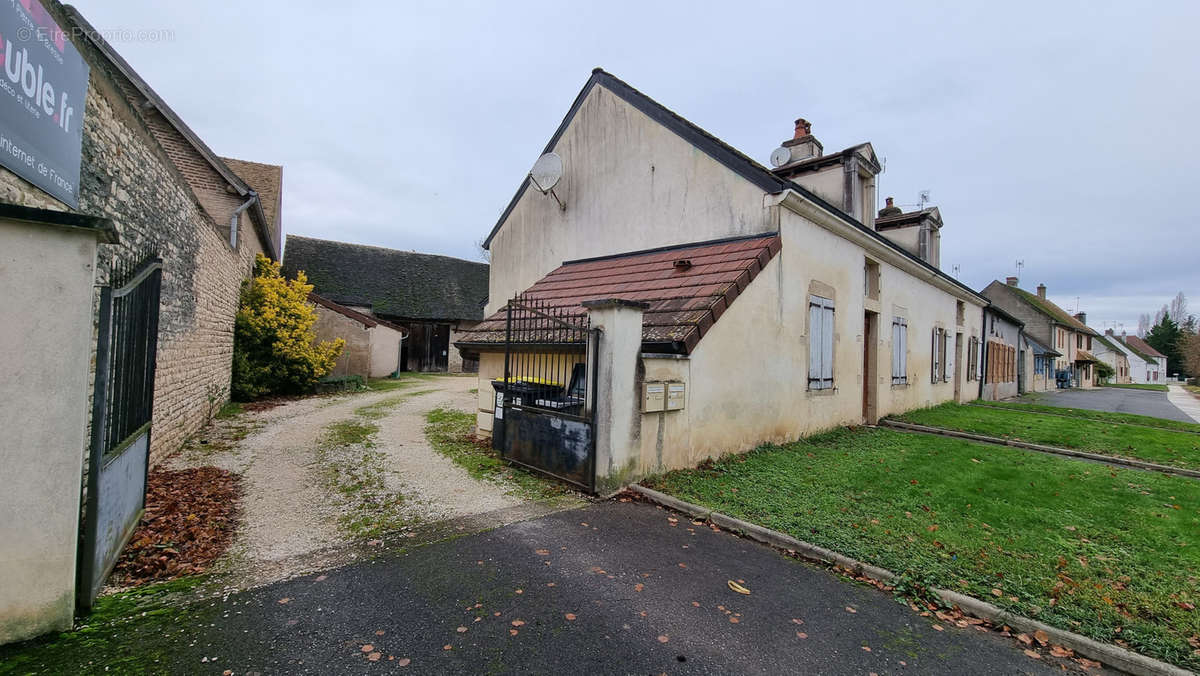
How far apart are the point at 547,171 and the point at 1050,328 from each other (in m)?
40.8

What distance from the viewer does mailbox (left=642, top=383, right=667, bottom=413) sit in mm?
5953

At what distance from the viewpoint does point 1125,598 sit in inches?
142

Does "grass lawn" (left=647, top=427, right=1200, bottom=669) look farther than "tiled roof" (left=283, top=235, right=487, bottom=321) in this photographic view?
No

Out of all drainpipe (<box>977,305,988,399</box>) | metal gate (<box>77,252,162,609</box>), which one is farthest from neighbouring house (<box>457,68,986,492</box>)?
drainpipe (<box>977,305,988,399</box>)

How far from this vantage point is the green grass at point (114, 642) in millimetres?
2547

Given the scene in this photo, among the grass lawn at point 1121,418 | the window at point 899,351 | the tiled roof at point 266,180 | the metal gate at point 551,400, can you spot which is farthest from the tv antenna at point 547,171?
the grass lawn at point 1121,418

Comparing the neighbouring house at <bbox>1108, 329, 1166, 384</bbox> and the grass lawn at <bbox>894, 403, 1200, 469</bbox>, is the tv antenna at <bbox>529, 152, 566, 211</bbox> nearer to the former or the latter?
the grass lawn at <bbox>894, 403, 1200, 469</bbox>

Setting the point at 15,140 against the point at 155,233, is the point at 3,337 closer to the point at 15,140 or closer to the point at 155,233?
the point at 15,140

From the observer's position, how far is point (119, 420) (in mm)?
3662

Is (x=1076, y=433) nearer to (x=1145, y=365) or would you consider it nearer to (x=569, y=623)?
(x=569, y=623)

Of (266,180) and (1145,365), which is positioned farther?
(1145,365)

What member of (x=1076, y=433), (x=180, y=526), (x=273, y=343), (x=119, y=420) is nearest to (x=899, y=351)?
(x=1076, y=433)

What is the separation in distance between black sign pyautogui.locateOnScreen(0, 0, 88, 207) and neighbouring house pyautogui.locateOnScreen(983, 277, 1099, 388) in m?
42.8

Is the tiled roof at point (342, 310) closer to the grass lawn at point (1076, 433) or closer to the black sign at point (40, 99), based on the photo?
the black sign at point (40, 99)
